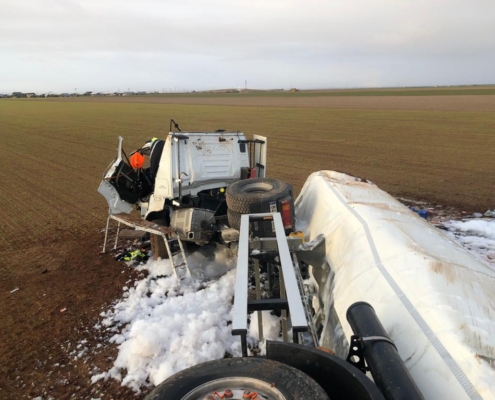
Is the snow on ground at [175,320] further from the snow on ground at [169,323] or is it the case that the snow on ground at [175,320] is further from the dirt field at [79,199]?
the dirt field at [79,199]

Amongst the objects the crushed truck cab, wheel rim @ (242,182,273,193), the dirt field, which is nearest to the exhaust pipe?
the dirt field

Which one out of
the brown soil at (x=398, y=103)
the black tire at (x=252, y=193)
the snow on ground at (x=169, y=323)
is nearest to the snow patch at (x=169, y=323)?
the snow on ground at (x=169, y=323)

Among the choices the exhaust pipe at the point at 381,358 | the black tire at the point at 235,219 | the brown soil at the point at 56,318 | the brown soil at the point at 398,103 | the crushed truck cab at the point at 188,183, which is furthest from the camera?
the brown soil at the point at 398,103

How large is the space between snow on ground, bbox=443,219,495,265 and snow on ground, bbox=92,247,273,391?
3.60 meters

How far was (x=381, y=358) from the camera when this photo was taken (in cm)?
184

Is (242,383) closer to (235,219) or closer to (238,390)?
(238,390)

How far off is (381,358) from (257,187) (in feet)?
11.8

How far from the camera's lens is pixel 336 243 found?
370 cm

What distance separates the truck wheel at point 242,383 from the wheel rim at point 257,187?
11.6ft

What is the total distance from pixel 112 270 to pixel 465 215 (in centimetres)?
682

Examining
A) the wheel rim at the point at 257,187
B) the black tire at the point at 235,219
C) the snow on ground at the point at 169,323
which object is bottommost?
the snow on ground at the point at 169,323

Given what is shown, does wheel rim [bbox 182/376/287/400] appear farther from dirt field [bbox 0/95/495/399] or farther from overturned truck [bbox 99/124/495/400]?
dirt field [bbox 0/95/495/399]

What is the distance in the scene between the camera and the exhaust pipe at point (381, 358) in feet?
5.51

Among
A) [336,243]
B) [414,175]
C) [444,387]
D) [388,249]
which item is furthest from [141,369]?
[414,175]
